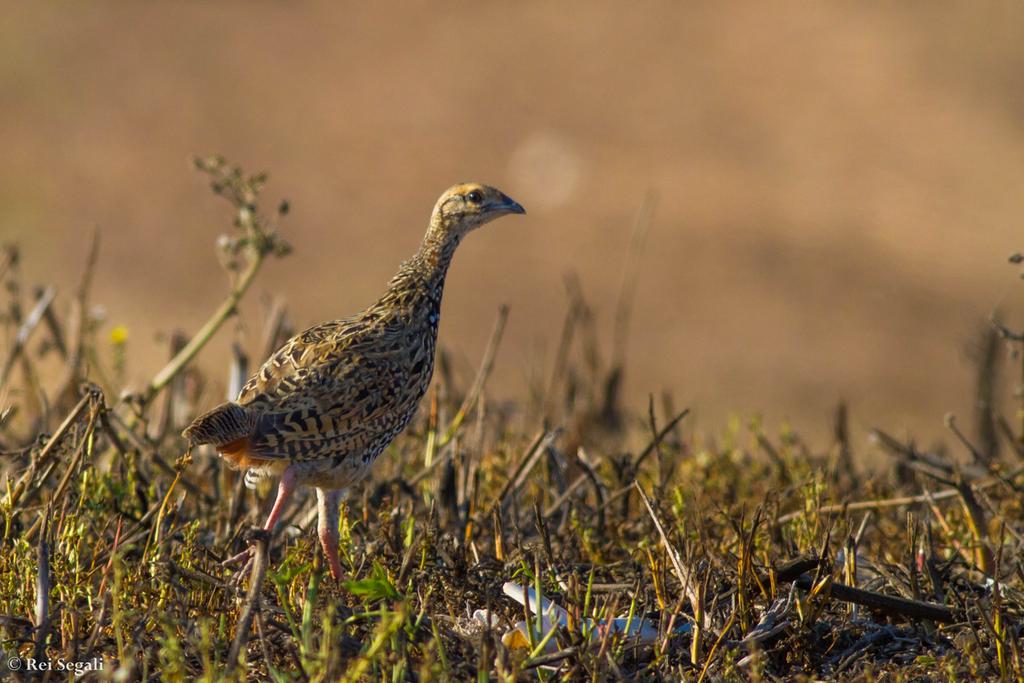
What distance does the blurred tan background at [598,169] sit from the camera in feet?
50.9

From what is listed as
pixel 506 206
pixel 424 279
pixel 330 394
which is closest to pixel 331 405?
pixel 330 394

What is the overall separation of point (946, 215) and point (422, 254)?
43.1 ft

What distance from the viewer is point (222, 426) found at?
5.29 meters

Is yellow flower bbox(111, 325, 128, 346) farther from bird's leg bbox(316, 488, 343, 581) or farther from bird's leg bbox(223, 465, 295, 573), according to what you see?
bird's leg bbox(223, 465, 295, 573)

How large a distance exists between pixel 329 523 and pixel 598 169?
1454 cm

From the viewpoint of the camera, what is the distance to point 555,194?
19.2m

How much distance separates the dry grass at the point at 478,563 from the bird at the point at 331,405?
18 cm

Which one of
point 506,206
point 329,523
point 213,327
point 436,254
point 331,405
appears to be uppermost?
point 506,206

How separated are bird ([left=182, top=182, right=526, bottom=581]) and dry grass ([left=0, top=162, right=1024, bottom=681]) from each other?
177 mm

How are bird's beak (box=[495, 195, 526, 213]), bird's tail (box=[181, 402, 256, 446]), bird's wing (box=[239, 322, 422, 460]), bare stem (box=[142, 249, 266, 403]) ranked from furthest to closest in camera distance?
bird's beak (box=[495, 195, 526, 213]), bare stem (box=[142, 249, 266, 403]), bird's wing (box=[239, 322, 422, 460]), bird's tail (box=[181, 402, 256, 446])

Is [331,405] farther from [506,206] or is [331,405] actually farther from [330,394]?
[506,206]

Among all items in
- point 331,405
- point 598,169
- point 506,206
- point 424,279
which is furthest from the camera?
point 598,169

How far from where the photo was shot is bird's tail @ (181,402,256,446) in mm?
5137

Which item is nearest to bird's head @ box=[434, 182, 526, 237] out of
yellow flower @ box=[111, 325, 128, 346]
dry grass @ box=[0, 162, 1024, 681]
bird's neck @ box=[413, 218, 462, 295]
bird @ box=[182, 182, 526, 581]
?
A: bird's neck @ box=[413, 218, 462, 295]
